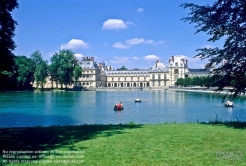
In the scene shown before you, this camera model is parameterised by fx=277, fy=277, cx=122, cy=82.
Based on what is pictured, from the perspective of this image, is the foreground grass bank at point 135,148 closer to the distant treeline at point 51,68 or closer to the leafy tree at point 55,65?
the distant treeline at point 51,68

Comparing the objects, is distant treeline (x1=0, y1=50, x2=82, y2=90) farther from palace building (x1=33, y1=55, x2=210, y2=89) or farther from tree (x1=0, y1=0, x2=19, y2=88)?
tree (x1=0, y1=0, x2=19, y2=88)

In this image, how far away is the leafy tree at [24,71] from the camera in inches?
2263

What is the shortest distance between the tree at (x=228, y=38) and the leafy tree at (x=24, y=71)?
171ft

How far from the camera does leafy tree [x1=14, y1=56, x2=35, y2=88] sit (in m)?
57.5

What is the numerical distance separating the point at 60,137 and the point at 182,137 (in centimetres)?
312

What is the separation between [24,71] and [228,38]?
54.6 meters

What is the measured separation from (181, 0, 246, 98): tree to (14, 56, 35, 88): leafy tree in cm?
5214

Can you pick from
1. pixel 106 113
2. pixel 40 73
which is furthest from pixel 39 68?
pixel 106 113

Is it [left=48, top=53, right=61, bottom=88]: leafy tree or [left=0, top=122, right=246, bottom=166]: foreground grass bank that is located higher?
[left=48, top=53, right=61, bottom=88]: leafy tree

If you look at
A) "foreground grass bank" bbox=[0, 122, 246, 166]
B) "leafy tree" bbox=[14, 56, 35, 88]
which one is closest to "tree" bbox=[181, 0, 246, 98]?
"foreground grass bank" bbox=[0, 122, 246, 166]

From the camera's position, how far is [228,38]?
8688 mm

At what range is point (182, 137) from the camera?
22.5 feet

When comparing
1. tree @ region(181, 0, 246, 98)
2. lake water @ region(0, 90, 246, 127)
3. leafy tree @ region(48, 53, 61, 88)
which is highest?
leafy tree @ region(48, 53, 61, 88)

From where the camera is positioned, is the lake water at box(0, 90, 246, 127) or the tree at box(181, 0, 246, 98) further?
the lake water at box(0, 90, 246, 127)
